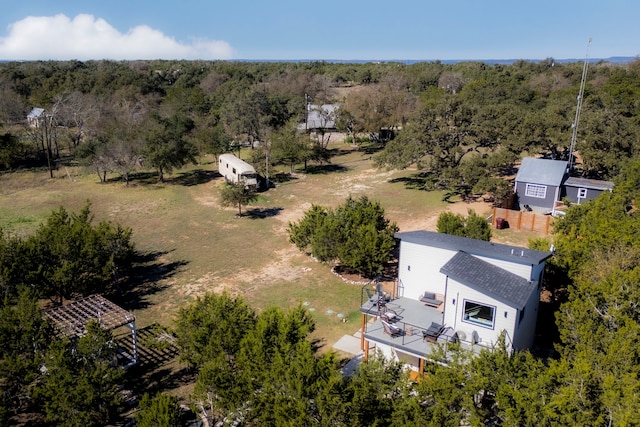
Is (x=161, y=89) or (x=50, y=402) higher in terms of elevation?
(x=161, y=89)

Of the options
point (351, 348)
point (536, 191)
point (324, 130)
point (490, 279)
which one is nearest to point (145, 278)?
point (351, 348)

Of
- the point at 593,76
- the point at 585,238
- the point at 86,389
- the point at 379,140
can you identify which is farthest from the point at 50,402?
the point at 593,76

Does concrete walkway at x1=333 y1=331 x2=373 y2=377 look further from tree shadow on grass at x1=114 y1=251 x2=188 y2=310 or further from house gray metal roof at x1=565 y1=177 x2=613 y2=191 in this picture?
house gray metal roof at x1=565 y1=177 x2=613 y2=191

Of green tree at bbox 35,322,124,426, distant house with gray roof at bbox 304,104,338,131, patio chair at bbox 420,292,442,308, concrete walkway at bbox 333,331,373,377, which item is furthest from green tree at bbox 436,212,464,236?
distant house with gray roof at bbox 304,104,338,131

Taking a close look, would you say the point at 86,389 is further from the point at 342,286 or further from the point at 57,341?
the point at 342,286

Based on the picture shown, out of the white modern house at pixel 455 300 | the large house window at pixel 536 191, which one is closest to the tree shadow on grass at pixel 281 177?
the large house window at pixel 536 191

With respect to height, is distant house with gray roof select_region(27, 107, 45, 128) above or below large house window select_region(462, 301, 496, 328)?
above
